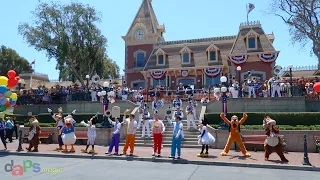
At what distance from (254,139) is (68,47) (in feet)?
79.7

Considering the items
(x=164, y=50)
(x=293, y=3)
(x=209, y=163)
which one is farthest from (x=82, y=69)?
(x=209, y=163)

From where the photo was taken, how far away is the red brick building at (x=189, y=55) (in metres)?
28.0

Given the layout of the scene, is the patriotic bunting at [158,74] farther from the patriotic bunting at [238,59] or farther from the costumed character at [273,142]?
the costumed character at [273,142]

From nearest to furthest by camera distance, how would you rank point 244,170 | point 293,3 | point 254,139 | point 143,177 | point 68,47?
point 143,177
point 244,170
point 254,139
point 293,3
point 68,47

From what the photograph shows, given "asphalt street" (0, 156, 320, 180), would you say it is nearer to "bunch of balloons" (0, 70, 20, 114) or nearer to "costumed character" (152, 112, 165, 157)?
"costumed character" (152, 112, 165, 157)

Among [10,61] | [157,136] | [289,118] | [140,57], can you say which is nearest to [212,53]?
[140,57]

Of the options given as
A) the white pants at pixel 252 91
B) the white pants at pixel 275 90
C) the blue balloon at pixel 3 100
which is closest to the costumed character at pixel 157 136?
the blue balloon at pixel 3 100

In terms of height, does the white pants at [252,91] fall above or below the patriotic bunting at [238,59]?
below

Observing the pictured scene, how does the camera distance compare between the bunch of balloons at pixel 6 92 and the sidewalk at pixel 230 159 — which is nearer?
the sidewalk at pixel 230 159

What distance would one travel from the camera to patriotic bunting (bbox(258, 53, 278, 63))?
27.1 m

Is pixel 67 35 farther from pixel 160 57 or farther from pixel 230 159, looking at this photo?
pixel 230 159

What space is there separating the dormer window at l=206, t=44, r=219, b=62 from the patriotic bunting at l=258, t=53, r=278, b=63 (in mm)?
4643

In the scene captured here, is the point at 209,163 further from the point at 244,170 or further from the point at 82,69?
the point at 82,69

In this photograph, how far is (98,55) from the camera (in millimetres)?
34531
